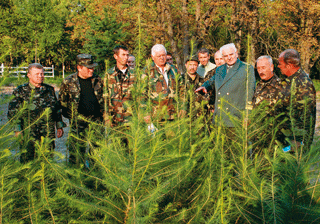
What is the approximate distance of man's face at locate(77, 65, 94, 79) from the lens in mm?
4141

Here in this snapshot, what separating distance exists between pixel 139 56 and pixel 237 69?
7.17ft

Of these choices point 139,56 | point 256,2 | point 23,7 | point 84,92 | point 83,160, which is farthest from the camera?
point 23,7

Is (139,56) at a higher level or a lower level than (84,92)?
higher

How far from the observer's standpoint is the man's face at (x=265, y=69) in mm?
3451

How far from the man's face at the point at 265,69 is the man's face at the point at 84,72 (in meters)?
2.13

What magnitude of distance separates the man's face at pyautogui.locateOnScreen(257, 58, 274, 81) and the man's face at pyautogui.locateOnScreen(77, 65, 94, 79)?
83.8 inches

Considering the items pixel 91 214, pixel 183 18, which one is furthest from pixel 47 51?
pixel 91 214

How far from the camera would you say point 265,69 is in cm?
345

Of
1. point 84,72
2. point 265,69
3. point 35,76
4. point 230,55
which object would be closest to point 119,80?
point 84,72

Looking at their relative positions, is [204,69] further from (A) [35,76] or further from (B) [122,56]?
(A) [35,76]

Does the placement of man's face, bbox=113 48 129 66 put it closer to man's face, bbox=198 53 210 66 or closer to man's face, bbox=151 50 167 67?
man's face, bbox=151 50 167 67

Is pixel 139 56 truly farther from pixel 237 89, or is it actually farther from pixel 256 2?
pixel 256 2

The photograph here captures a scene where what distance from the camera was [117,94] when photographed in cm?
417

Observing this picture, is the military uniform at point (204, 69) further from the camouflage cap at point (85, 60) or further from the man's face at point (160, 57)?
the camouflage cap at point (85, 60)
